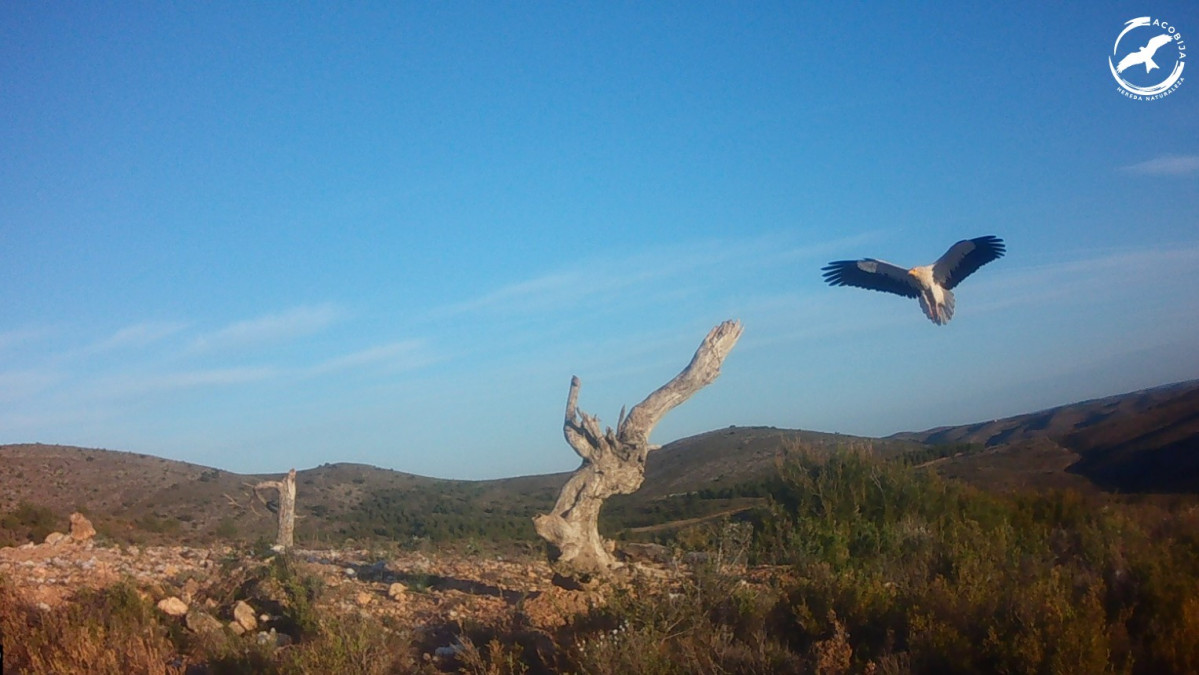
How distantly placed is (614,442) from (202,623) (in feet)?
16.4

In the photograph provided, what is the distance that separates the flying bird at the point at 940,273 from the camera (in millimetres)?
11258

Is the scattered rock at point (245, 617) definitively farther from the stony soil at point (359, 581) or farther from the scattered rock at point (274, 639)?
the scattered rock at point (274, 639)

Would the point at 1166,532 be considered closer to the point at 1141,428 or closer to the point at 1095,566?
the point at 1095,566

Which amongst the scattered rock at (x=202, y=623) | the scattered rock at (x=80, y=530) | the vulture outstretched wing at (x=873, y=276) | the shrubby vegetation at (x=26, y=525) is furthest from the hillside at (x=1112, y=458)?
the shrubby vegetation at (x=26, y=525)

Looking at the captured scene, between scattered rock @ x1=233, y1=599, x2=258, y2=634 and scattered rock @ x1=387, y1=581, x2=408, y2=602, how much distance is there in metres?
1.60

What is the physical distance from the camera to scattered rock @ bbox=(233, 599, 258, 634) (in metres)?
9.24

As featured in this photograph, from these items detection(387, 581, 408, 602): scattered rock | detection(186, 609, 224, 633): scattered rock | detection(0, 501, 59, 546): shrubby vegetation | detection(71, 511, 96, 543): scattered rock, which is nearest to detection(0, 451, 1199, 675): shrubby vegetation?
detection(186, 609, 224, 633): scattered rock

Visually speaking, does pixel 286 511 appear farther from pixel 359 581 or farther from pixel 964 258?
pixel 964 258

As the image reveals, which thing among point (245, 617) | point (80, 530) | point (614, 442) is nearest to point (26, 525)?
point (80, 530)

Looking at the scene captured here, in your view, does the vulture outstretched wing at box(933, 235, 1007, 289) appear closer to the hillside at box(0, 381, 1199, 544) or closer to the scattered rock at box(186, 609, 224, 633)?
the hillside at box(0, 381, 1199, 544)

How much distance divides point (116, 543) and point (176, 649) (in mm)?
8953

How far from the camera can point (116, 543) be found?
15.8m

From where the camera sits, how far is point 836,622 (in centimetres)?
606

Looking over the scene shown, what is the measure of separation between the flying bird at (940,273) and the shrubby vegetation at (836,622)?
302 cm
